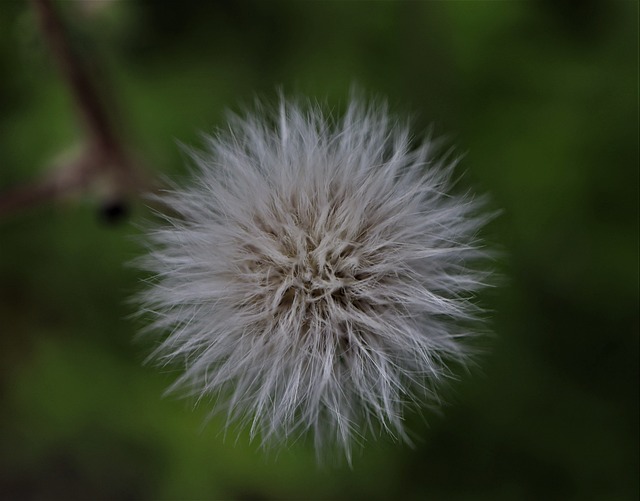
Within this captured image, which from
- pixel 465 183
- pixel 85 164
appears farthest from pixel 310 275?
pixel 465 183

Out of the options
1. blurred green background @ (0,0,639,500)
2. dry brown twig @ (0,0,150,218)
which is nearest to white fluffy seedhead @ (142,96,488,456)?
dry brown twig @ (0,0,150,218)

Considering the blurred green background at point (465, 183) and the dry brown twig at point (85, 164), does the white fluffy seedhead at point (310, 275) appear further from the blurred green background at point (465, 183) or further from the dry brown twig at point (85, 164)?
the blurred green background at point (465, 183)

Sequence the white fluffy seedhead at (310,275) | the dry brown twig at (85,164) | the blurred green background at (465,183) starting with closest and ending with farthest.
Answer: the white fluffy seedhead at (310,275), the dry brown twig at (85,164), the blurred green background at (465,183)

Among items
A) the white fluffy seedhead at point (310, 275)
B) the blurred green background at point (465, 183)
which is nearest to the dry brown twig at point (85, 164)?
the blurred green background at point (465, 183)

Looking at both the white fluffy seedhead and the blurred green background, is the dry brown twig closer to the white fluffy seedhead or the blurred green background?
the blurred green background

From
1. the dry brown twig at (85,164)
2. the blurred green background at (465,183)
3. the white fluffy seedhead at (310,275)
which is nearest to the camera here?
the white fluffy seedhead at (310,275)

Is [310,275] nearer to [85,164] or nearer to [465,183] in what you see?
[85,164]
